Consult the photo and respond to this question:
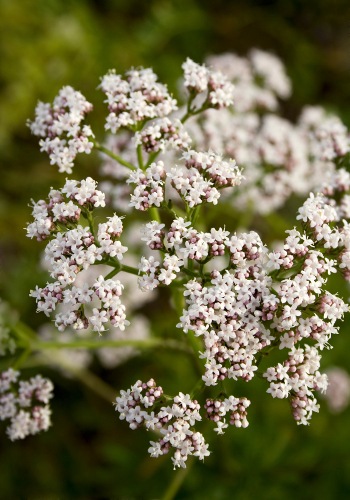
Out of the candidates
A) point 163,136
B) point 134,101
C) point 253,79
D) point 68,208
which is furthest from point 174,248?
point 253,79

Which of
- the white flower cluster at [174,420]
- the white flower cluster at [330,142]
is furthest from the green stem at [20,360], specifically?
the white flower cluster at [330,142]

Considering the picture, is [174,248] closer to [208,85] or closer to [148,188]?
[148,188]

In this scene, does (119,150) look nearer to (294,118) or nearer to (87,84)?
(87,84)

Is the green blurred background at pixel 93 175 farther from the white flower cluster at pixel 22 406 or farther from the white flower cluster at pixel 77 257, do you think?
the white flower cluster at pixel 77 257

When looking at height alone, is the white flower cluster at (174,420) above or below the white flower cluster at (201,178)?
below

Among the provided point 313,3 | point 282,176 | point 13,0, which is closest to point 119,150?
point 282,176

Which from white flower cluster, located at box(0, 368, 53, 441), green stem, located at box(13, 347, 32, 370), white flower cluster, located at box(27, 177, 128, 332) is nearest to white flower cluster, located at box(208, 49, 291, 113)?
white flower cluster, located at box(27, 177, 128, 332)
